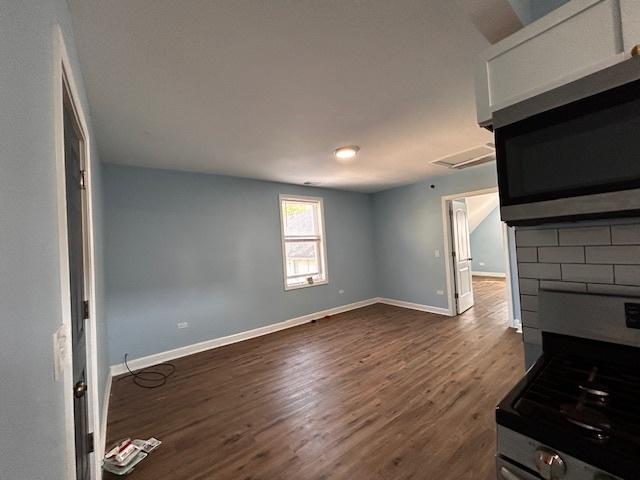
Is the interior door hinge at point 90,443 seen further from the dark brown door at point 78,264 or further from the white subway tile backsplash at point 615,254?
the white subway tile backsplash at point 615,254

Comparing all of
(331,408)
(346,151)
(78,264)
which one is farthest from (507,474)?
(346,151)

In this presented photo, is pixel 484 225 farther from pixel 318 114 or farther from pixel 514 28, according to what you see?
pixel 514 28

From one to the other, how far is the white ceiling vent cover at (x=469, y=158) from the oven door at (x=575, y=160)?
285cm

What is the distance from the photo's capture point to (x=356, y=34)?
1.50m

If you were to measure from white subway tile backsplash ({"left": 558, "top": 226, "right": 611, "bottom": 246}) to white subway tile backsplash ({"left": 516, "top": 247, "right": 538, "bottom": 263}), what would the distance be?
0.33 feet

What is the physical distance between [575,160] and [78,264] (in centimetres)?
223

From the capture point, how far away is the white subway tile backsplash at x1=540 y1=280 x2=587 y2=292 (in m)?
1.08

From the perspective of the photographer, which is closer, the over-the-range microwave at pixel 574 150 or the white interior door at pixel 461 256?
the over-the-range microwave at pixel 574 150

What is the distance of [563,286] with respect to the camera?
1127 millimetres

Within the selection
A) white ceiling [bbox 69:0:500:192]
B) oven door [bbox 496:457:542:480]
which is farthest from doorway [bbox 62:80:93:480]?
oven door [bbox 496:457:542:480]

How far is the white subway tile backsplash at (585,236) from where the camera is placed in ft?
3.34

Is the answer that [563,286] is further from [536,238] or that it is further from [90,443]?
[90,443]

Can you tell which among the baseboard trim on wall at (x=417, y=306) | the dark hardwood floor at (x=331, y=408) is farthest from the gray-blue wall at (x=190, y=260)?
the baseboard trim on wall at (x=417, y=306)

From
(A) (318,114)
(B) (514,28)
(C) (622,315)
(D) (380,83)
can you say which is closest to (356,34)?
(D) (380,83)
